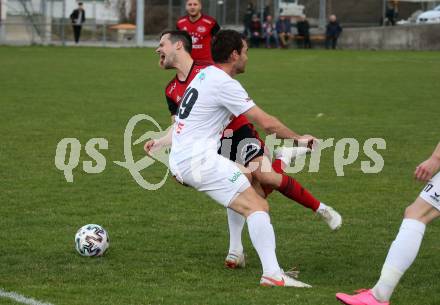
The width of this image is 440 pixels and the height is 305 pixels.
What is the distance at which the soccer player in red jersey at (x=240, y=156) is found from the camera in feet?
25.2

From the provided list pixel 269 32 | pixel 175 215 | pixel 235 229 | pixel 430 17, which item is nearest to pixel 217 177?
pixel 235 229

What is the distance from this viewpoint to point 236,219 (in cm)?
786

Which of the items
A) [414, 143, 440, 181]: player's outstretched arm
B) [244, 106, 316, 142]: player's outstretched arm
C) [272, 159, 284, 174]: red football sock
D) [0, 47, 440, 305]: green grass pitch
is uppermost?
[244, 106, 316, 142]: player's outstretched arm

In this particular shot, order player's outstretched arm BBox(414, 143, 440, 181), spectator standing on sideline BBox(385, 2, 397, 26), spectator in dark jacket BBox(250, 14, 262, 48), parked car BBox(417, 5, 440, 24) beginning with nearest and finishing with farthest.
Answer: player's outstretched arm BBox(414, 143, 440, 181) → spectator in dark jacket BBox(250, 14, 262, 48) → parked car BBox(417, 5, 440, 24) → spectator standing on sideline BBox(385, 2, 397, 26)

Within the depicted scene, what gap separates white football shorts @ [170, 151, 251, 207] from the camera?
274 inches

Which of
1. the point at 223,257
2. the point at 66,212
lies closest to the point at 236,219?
the point at 223,257

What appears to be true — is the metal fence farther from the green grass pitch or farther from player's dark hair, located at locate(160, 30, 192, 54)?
player's dark hair, located at locate(160, 30, 192, 54)

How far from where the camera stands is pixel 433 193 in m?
6.13

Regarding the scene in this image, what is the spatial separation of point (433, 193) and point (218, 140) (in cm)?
184

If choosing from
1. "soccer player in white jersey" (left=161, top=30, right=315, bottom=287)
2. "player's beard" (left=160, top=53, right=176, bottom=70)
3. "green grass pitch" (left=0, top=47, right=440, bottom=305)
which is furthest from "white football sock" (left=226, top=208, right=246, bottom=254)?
"player's beard" (left=160, top=53, right=176, bottom=70)

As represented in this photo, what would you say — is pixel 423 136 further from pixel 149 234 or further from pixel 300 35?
pixel 300 35

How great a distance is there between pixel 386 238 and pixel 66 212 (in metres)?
3.18

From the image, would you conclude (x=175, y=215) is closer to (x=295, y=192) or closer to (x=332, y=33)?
(x=295, y=192)

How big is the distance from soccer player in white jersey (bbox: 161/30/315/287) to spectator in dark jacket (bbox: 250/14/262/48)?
37.7 meters
